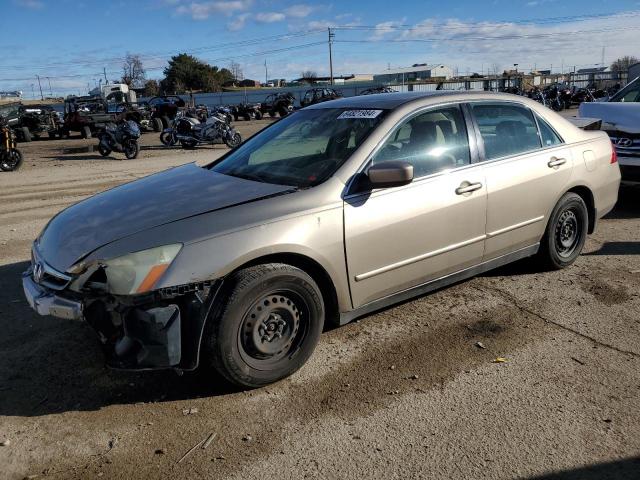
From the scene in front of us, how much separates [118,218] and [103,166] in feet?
39.7

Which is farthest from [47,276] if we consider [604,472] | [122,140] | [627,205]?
[122,140]

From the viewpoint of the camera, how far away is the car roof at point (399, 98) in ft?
13.0

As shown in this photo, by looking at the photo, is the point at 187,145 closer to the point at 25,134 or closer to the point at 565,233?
the point at 25,134

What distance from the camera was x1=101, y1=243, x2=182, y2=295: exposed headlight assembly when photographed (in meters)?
2.77

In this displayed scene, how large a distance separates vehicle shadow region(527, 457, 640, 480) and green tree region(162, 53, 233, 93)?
83030mm

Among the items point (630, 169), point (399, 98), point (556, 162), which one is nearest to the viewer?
point (399, 98)

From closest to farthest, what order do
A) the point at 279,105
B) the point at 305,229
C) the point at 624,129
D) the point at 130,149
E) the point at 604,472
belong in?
1. the point at 604,472
2. the point at 305,229
3. the point at 624,129
4. the point at 130,149
5. the point at 279,105

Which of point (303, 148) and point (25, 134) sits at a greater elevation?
point (303, 148)

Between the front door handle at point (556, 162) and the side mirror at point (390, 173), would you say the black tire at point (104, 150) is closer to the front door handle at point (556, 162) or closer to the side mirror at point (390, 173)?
the front door handle at point (556, 162)

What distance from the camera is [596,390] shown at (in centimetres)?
308

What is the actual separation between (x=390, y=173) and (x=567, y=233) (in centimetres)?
250

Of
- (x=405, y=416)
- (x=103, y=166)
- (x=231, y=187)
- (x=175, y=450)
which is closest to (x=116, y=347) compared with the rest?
(x=175, y=450)

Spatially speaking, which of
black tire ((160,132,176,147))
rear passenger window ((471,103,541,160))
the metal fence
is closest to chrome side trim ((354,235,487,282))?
rear passenger window ((471,103,541,160))

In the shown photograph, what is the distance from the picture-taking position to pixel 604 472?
2443 mm
